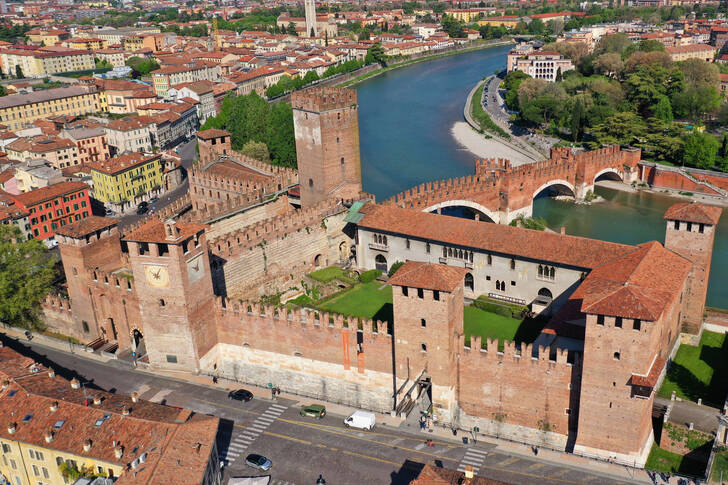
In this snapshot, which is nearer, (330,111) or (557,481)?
(557,481)

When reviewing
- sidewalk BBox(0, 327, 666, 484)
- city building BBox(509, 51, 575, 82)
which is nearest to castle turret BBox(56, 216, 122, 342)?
sidewalk BBox(0, 327, 666, 484)

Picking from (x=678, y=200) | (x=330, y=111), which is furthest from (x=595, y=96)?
(x=330, y=111)

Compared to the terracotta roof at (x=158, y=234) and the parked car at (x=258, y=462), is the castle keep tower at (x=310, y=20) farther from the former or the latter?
the parked car at (x=258, y=462)

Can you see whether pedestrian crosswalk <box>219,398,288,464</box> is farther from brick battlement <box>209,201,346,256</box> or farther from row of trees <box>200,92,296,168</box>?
row of trees <box>200,92,296,168</box>

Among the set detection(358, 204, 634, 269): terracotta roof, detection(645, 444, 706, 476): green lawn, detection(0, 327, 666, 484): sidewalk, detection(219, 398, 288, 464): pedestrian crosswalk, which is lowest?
detection(645, 444, 706, 476): green lawn

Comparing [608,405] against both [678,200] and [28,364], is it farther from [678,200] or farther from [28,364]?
[678,200]

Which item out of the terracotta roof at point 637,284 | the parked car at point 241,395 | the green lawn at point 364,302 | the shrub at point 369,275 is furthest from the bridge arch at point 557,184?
the parked car at point 241,395
